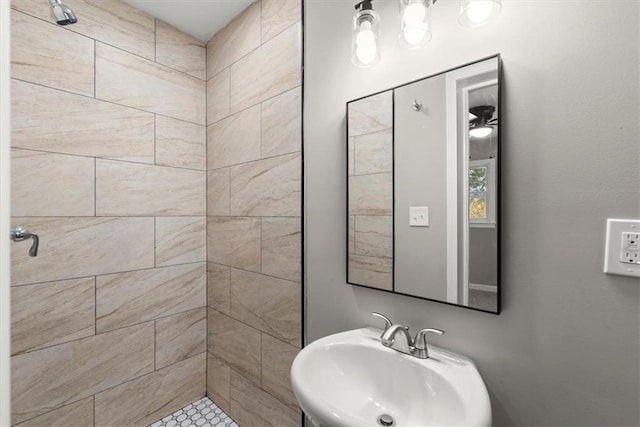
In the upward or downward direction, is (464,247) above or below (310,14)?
below

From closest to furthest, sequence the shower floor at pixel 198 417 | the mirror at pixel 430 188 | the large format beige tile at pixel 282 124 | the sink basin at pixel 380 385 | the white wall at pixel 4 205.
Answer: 1. the white wall at pixel 4 205
2. the sink basin at pixel 380 385
3. the mirror at pixel 430 188
4. the large format beige tile at pixel 282 124
5. the shower floor at pixel 198 417

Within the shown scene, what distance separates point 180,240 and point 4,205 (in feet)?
4.15

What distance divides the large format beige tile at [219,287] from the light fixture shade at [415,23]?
1.49 metres

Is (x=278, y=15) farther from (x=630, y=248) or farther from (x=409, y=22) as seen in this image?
(x=630, y=248)

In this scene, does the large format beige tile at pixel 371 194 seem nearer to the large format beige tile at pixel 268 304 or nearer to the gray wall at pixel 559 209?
the gray wall at pixel 559 209

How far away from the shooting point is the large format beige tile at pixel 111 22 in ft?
4.60

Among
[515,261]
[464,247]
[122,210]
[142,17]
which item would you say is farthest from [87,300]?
[515,261]

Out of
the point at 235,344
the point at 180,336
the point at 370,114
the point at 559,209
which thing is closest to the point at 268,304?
the point at 235,344

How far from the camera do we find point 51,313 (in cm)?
142

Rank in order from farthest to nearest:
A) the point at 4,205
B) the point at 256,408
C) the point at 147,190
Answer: the point at 147,190 < the point at 256,408 < the point at 4,205

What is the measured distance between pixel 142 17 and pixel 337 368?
2093mm

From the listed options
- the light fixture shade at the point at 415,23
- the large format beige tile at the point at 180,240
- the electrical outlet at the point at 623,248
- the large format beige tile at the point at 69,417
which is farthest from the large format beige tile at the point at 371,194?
the large format beige tile at the point at 69,417

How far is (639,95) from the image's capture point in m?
0.69

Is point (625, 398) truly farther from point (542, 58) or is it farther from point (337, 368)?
point (542, 58)
